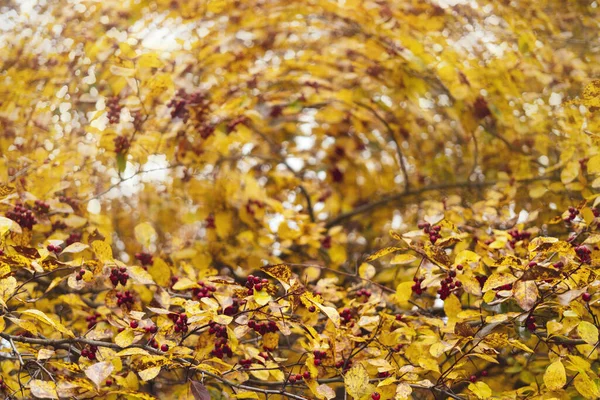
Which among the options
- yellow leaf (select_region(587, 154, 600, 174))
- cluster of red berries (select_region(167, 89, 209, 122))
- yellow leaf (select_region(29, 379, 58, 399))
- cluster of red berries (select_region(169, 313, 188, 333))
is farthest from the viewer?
cluster of red berries (select_region(167, 89, 209, 122))

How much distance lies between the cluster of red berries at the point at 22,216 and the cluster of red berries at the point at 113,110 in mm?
542

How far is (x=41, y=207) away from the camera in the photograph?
7.27 feet

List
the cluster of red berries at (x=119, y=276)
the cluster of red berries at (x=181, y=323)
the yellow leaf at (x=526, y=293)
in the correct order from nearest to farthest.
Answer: the yellow leaf at (x=526, y=293)
the cluster of red berries at (x=181, y=323)
the cluster of red berries at (x=119, y=276)

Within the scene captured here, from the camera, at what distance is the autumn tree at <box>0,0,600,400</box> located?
1.67 metres

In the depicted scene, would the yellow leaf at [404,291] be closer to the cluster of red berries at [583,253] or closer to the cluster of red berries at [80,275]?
the cluster of red berries at [583,253]

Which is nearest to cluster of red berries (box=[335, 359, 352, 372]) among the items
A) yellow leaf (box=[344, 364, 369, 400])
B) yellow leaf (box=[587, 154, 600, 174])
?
yellow leaf (box=[344, 364, 369, 400])

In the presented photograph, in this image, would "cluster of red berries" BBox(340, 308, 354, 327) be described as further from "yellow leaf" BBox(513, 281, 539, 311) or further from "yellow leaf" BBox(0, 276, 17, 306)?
"yellow leaf" BBox(0, 276, 17, 306)

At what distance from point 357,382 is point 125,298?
0.81 m

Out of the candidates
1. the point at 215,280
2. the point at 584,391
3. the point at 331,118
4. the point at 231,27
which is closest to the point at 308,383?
the point at 215,280

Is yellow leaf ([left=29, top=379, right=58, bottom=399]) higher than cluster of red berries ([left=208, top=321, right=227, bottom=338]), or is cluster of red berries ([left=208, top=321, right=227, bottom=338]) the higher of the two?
yellow leaf ([left=29, top=379, right=58, bottom=399])

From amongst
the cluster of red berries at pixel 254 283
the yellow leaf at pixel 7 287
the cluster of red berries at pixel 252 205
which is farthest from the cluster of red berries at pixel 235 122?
the yellow leaf at pixel 7 287

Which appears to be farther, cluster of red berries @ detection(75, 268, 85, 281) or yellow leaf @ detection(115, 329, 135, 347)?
cluster of red berries @ detection(75, 268, 85, 281)

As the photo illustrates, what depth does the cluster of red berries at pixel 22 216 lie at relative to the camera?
2084mm

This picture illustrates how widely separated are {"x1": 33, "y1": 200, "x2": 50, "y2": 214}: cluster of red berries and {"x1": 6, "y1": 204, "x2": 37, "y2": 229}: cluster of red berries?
0.29 feet
